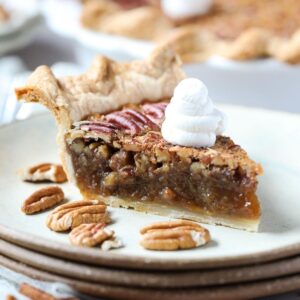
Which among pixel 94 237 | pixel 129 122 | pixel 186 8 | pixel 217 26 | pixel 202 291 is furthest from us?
pixel 186 8

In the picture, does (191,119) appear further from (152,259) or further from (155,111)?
(152,259)

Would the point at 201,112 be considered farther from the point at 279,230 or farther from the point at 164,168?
the point at 279,230

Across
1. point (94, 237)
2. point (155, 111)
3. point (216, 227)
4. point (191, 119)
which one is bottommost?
point (94, 237)

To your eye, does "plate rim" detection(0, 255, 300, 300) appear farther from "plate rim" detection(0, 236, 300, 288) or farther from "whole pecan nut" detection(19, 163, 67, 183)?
"whole pecan nut" detection(19, 163, 67, 183)

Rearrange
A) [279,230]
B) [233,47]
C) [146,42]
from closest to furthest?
[279,230] < [233,47] < [146,42]

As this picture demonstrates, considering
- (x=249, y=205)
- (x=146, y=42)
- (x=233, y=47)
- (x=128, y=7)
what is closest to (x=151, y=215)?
(x=249, y=205)

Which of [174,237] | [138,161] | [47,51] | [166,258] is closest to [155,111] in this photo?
[138,161]
